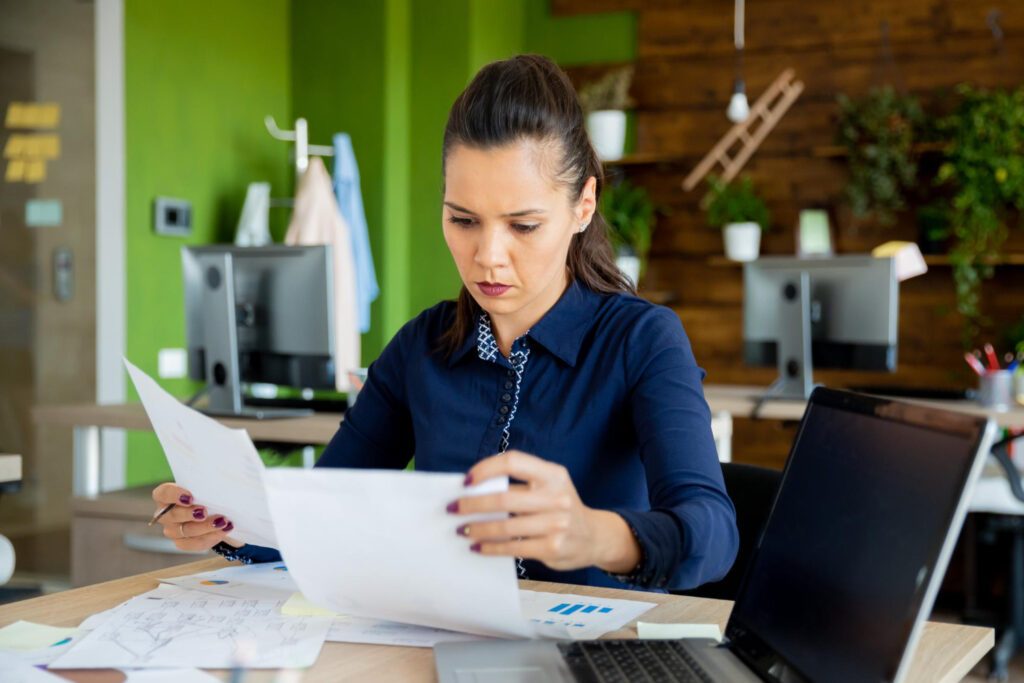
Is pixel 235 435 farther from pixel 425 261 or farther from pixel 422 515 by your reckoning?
pixel 425 261

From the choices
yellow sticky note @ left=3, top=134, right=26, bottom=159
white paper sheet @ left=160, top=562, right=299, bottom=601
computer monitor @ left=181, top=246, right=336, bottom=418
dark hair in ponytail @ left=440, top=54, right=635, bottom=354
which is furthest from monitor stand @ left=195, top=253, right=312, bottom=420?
dark hair in ponytail @ left=440, top=54, right=635, bottom=354

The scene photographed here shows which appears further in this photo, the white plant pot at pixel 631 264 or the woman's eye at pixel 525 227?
the white plant pot at pixel 631 264

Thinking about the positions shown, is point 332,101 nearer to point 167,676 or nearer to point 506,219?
point 506,219

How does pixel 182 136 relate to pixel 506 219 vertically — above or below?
above

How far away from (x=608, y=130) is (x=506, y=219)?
159 inches

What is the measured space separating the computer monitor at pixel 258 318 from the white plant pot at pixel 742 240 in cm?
241

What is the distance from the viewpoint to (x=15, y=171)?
417 cm

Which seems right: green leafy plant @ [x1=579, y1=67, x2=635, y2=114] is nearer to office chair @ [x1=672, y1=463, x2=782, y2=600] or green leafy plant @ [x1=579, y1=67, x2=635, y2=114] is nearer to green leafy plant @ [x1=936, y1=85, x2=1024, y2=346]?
green leafy plant @ [x1=936, y1=85, x2=1024, y2=346]

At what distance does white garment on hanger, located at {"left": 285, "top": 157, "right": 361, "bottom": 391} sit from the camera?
189 inches

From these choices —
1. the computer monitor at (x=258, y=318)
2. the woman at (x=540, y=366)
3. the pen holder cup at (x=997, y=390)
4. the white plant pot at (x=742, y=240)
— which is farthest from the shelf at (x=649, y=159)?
the woman at (x=540, y=366)

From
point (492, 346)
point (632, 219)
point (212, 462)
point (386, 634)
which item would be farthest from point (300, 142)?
point (386, 634)

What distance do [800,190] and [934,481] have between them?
179 inches

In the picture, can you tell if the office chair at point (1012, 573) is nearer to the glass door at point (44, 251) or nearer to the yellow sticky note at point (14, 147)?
the glass door at point (44, 251)

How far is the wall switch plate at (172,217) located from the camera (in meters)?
4.62
